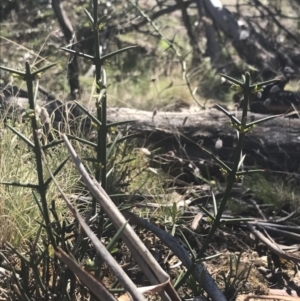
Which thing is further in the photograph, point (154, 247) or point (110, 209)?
point (154, 247)

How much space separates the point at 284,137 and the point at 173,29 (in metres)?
5.22

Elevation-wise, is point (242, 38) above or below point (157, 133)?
above

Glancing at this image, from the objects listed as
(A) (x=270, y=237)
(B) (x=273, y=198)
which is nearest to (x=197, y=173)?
(B) (x=273, y=198)

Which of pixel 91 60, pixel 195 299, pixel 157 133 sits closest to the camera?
pixel 91 60

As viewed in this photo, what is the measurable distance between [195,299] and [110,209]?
64cm

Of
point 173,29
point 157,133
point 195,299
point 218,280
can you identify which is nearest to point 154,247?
point 218,280

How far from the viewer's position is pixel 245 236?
3.04 meters

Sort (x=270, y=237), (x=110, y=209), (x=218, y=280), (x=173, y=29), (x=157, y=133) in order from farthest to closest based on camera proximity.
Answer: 1. (x=173, y=29)
2. (x=157, y=133)
3. (x=270, y=237)
4. (x=218, y=280)
5. (x=110, y=209)

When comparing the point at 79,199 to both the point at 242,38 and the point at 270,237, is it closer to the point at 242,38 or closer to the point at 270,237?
the point at 270,237

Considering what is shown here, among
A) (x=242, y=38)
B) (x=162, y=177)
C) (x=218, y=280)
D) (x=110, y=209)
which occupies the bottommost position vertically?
(x=218, y=280)

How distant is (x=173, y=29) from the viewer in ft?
28.2

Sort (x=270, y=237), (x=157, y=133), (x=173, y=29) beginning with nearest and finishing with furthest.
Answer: (x=270, y=237), (x=157, y=133), (x=173, y=29)

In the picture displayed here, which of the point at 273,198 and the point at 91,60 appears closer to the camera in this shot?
the point at 91,60

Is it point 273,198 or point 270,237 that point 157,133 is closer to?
point 273,198
